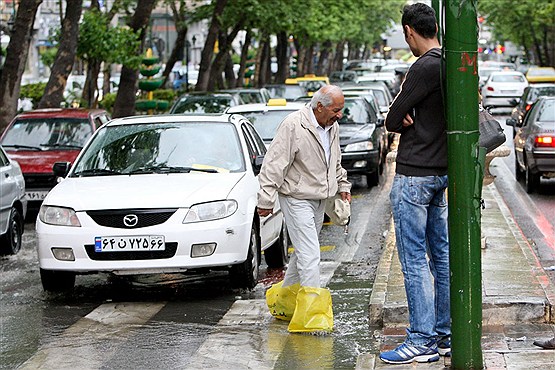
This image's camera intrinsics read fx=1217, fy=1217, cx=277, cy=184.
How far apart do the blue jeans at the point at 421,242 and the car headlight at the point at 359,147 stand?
44.8 feet

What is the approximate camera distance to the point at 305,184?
351 inches

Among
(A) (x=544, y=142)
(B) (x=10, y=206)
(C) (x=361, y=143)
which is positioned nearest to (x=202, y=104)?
(C) (x=361, y=143)

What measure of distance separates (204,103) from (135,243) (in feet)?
45.1

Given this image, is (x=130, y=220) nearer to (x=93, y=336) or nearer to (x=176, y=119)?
(x=93, y=336)

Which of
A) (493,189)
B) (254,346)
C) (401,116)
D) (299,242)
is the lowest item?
(493,189)

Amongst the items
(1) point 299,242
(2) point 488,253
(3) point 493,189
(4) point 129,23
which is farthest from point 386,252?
(4) point 129,23

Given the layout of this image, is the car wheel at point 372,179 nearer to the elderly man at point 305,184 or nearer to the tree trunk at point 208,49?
the elderly man at point 305,184

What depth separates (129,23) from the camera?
29.6m

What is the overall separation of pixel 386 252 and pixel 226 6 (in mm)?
27953

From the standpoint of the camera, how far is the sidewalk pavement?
729cm

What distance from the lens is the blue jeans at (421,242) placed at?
23.8ft

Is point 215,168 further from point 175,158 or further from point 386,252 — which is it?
point 386,252

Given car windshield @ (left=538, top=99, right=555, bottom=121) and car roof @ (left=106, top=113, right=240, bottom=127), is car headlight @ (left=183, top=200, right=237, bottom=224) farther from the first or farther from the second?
car windshield @ (left=538, top=99, right=555, bottom=121)

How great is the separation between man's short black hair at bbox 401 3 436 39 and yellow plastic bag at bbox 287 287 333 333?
7.83 feet
